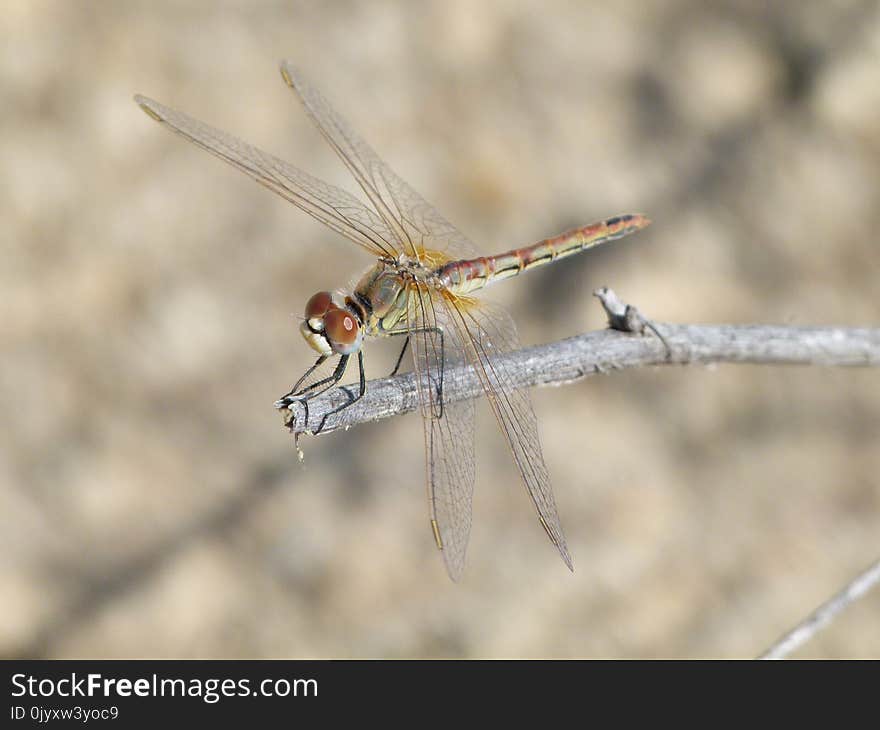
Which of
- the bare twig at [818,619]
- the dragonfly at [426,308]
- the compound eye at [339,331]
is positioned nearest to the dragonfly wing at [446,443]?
the dragonfly at [426,308]

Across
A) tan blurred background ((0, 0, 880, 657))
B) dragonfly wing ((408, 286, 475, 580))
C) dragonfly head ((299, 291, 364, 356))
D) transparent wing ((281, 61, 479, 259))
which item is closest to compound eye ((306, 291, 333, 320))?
dragonfly head ((299, 291, 364, 356))

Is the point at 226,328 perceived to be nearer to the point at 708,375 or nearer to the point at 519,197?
the point at 519,197

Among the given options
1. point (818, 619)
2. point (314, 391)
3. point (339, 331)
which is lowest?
point (818, 619)

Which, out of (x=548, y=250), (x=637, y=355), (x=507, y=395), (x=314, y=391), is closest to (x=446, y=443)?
(x=507, y=395)

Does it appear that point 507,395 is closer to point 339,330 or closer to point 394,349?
point 339,330

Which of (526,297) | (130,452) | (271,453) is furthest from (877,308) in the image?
(130,452)
